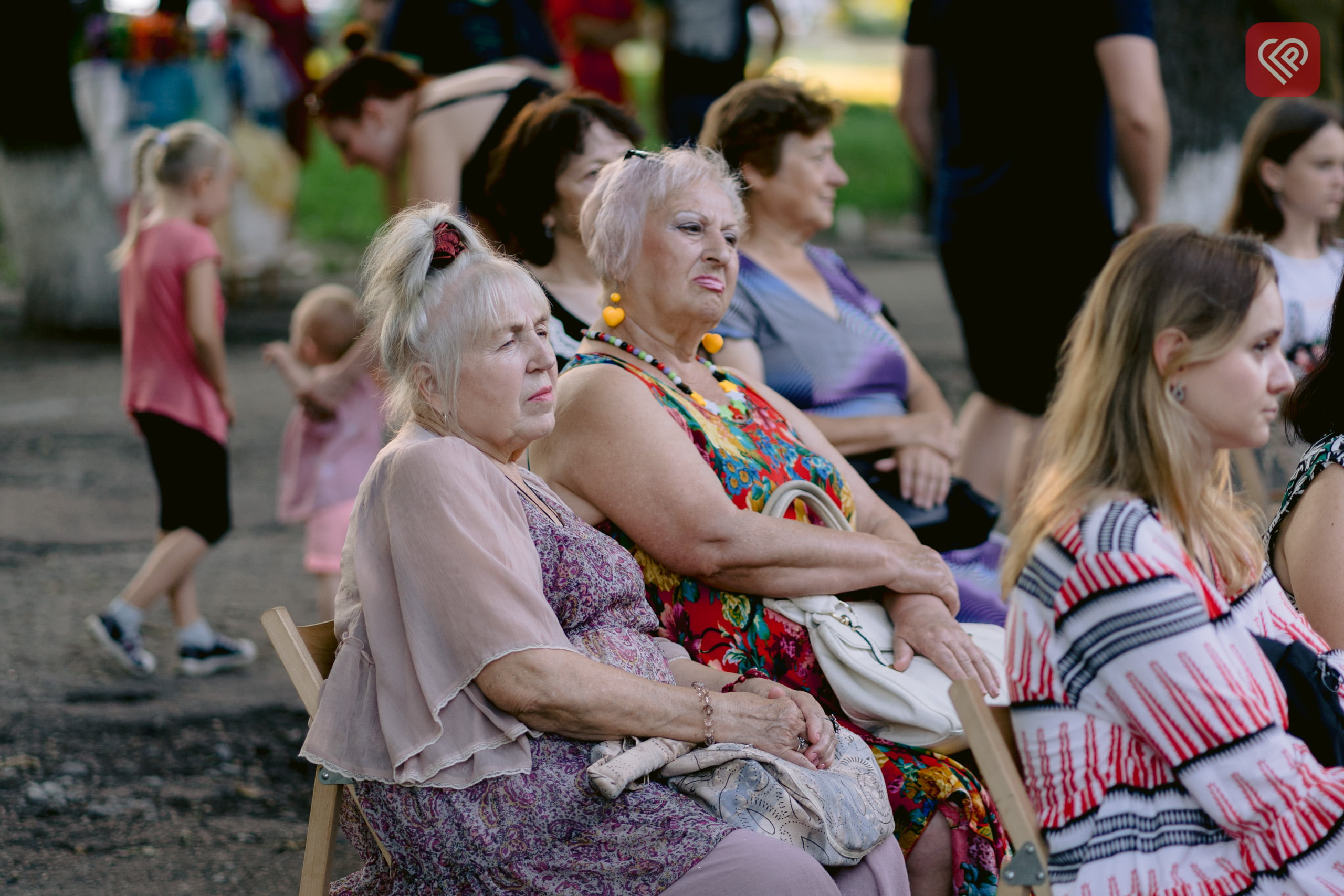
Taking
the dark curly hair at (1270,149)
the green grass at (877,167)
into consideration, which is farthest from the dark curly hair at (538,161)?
the green grass at (877,167)

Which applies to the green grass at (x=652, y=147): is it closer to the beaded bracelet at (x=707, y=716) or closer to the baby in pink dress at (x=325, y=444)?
the baby in pink dress at (x=325, y=444)

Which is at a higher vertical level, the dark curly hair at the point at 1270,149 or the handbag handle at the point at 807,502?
the dark curly hair at the point at 1270,149

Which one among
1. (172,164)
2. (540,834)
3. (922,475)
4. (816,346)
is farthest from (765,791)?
(172,164)

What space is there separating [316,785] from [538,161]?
6.00 feet

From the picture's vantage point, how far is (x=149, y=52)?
11500mm

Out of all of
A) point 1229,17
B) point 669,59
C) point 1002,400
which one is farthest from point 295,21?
point 1002,400

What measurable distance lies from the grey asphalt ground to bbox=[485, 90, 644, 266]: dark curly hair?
62.5 inches

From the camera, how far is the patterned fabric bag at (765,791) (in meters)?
2.21

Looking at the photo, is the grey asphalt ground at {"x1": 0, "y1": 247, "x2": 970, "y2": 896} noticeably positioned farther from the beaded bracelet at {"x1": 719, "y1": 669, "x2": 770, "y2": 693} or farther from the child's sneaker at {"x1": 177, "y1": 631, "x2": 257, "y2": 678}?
the beaded bracelet at {"x1": 719, "y1": 669, "x2": 770, "y2": 693}

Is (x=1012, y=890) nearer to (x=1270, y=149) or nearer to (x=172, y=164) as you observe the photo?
(x=1270, y=149)

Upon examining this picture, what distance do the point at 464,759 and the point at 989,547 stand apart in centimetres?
188

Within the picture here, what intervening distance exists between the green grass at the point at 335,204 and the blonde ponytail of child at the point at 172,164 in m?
8.87

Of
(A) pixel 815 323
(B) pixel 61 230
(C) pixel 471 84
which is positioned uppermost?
(C) pixel 471 84

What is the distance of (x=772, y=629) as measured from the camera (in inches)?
106
